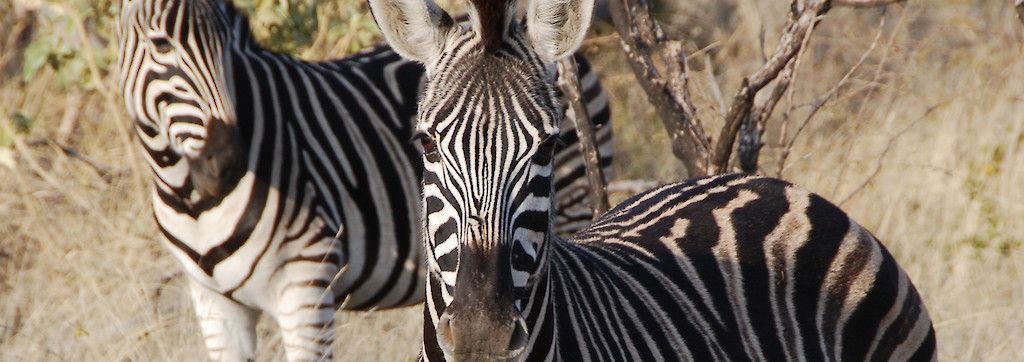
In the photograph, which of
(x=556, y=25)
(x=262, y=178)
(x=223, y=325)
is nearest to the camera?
(x=556, y=25)

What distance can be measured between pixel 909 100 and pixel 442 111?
7743mm

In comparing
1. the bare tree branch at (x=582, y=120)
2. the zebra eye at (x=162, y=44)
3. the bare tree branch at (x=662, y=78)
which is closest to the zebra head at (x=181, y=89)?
the zebra eye at (x=162, y=44)

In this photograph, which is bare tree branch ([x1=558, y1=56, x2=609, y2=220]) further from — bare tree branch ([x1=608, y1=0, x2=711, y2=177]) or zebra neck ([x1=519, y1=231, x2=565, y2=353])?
zebra neck ([x1=519, y1=231, x2=565, y2=353])

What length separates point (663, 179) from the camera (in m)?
7.97

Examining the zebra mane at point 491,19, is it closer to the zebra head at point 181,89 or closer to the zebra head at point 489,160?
the zebra head at point 489,160

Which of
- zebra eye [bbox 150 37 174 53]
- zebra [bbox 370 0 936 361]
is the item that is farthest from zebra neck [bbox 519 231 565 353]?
zebra eye [bbox 150 37 174 53]

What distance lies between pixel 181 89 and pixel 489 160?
2.74m

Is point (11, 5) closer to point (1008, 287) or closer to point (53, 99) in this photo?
point (53, 99)

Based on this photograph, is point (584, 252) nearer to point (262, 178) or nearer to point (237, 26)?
point (262, 178)

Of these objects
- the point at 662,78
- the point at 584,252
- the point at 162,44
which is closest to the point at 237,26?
the point at 162,44

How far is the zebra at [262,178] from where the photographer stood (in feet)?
16.3

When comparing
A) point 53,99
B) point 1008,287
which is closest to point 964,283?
point 1008,287

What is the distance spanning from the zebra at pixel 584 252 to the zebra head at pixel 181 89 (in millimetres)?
1849

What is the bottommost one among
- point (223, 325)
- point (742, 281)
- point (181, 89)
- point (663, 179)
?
point (663, 179)
